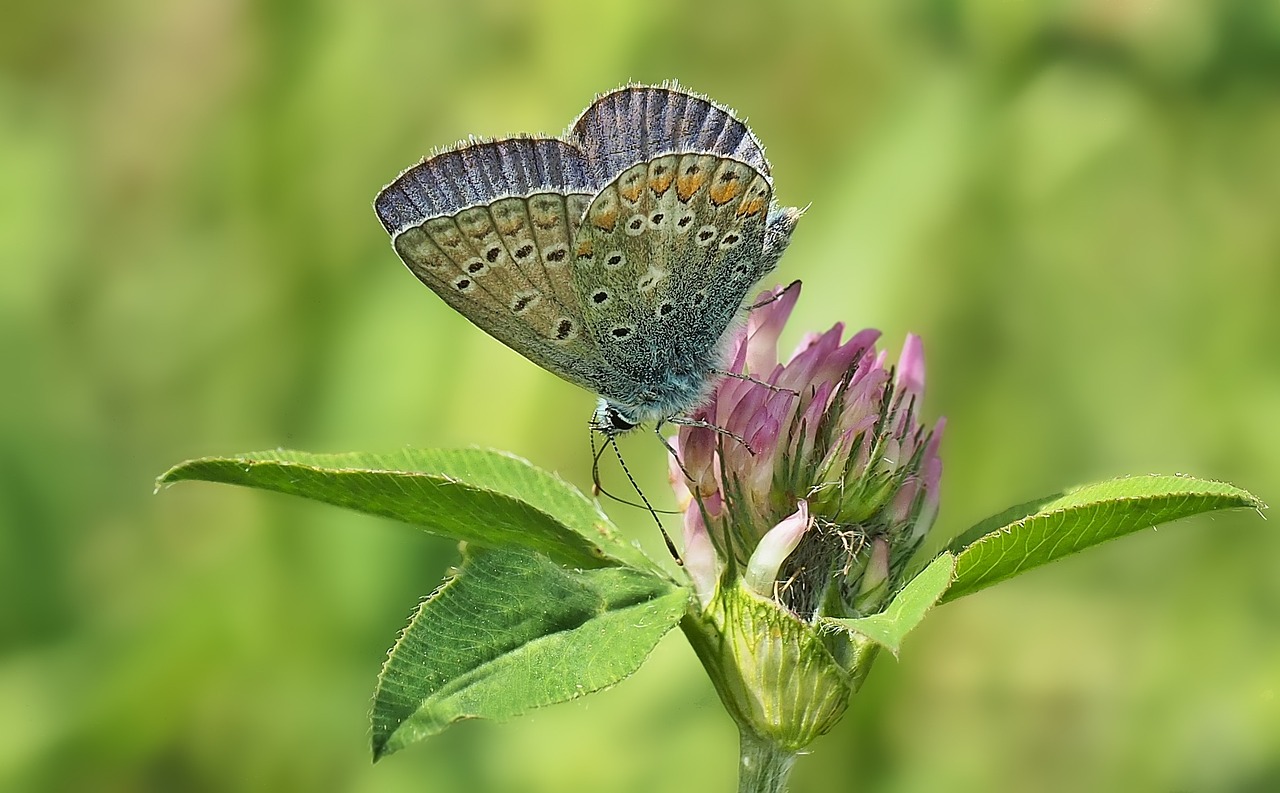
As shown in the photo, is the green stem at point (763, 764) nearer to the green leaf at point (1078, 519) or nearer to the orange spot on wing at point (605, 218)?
the green leaf at point (1078, 519)

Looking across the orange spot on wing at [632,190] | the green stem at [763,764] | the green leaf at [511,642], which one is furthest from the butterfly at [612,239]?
the green stem at [763,764]

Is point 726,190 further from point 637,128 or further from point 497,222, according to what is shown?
point 497,222

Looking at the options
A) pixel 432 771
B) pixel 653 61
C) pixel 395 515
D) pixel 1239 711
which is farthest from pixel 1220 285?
pixel 395 515

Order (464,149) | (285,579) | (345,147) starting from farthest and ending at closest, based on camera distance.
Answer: (345,147) < (285,579) < (464,149)

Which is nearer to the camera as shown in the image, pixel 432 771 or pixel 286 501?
pixel 432 771

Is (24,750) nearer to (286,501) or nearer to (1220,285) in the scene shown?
(286,501)

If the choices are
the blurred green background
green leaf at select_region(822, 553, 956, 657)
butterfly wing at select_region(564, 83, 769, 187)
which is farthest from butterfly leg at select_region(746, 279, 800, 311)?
the blurred green background
